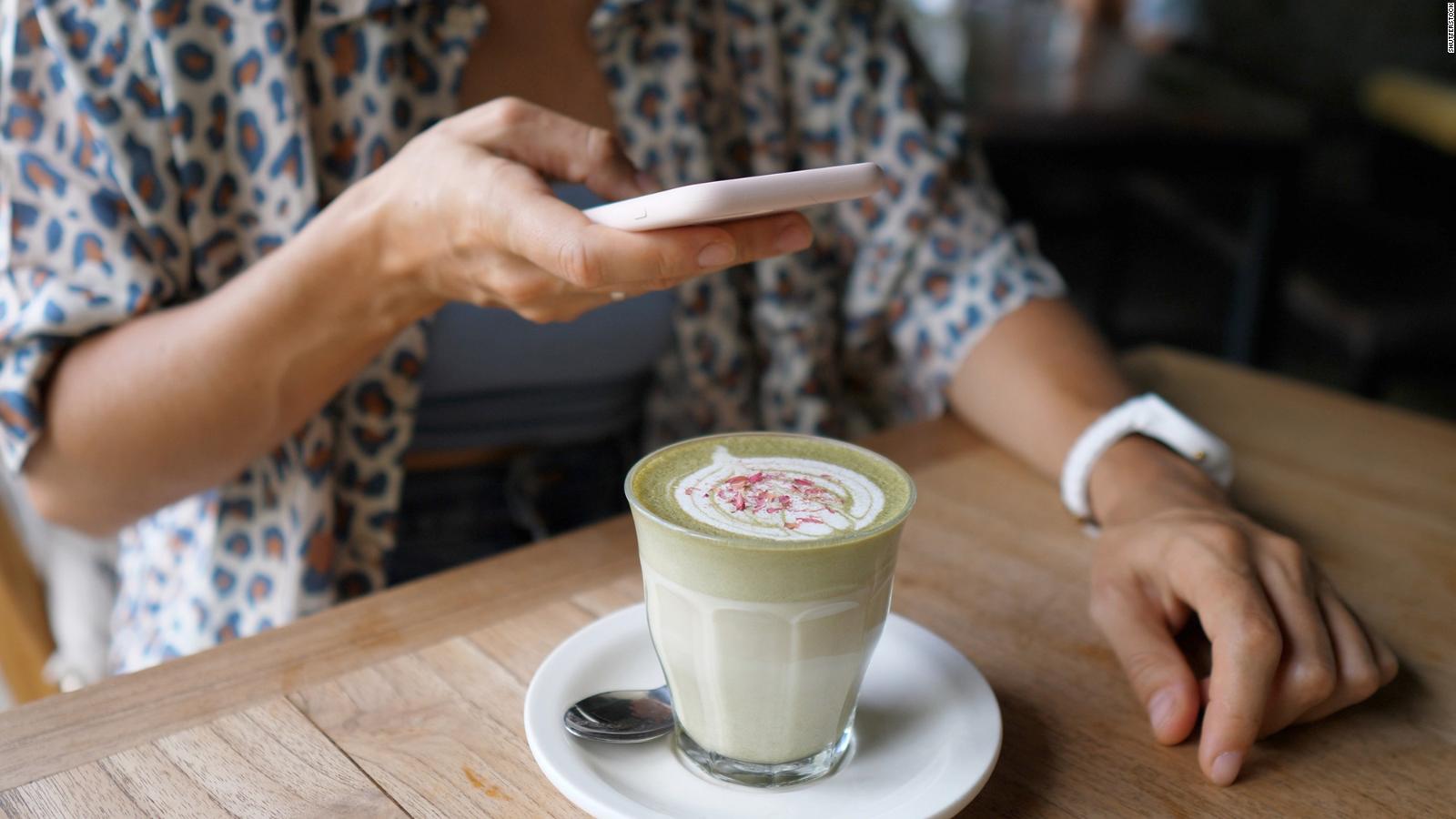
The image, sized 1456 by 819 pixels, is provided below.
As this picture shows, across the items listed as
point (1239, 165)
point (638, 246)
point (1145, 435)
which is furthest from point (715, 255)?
point (1239, 165)

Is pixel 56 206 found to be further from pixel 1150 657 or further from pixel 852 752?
pixel 1150 657

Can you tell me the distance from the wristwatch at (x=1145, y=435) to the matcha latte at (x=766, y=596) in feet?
1.21

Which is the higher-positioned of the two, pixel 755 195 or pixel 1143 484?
pixel 755 195

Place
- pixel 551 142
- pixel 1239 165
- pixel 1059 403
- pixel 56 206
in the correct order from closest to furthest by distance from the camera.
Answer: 1. pixel 551 142
2. pixel 56 206
3. pixel 1059 403
4. pixel 1239 165

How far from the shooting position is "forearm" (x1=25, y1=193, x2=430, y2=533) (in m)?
0.85

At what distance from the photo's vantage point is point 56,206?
2.92 ft

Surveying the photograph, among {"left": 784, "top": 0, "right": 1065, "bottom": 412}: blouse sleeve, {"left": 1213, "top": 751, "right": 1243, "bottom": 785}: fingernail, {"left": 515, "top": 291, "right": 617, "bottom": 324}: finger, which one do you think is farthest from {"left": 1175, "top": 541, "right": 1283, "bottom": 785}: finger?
{"left": 784, "top": 0, "right": 1065, "bottom": 412}: blouse sleeve

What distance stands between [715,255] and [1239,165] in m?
2.07

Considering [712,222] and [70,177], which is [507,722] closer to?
[712,222]

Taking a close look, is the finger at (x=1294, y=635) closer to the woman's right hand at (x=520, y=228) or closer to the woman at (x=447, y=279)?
the woman at (x=447, y=279)

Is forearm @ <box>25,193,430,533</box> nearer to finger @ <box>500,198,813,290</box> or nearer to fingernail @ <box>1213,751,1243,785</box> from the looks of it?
finger @ <box>500,198,813,290</box>

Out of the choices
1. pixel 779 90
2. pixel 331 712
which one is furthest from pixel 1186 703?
pixel 779 90

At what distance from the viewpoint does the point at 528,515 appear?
1235 mm

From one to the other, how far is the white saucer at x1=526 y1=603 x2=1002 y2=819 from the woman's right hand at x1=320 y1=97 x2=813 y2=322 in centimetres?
23
